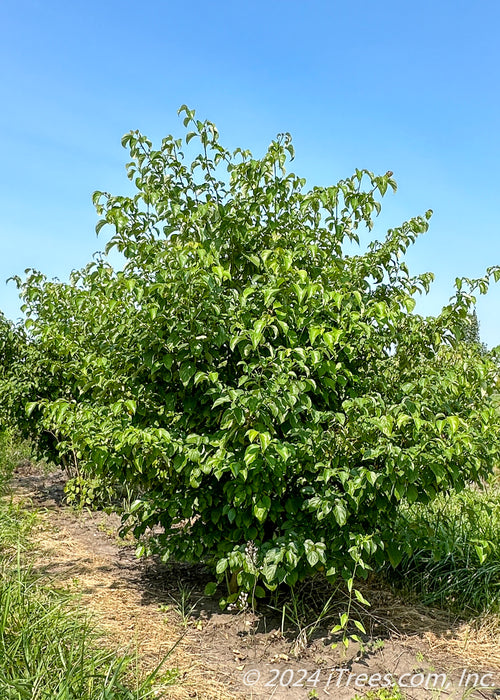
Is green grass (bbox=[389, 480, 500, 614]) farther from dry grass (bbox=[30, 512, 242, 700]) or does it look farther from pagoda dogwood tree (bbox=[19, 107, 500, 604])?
dry grass (bbox=[30, 512, 242, 700])

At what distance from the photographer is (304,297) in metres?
3.09

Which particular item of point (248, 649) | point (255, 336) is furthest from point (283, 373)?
point (248, 649)

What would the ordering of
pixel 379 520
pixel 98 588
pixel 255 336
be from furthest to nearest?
pixel 98 588 < pixel 379 520 < pixel 255 336

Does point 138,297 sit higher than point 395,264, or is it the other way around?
point 395,264

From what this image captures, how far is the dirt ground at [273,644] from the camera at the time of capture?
3.04m

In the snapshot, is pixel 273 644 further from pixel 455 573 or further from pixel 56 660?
pixel 455 573

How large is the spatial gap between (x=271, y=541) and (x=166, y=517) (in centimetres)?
73

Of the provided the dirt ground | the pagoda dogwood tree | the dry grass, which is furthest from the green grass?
the dry grass

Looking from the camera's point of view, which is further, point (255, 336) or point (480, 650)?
point (480, 650)

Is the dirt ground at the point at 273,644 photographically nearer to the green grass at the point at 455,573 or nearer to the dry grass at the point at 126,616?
the dry grass at the point at 126,616

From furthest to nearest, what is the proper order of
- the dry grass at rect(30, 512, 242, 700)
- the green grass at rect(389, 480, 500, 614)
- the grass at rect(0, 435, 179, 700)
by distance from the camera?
the green grass at rect(389, 480, 500, 614) → the dry grass at rect(30, 512, 242, 700) → the grass at rect(0, 435, 179, 700)

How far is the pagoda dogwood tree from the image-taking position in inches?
119

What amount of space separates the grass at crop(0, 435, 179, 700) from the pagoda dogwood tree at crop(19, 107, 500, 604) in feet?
2.29

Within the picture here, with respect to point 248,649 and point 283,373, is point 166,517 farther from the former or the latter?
point 283,373
